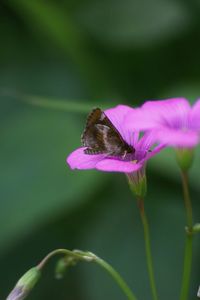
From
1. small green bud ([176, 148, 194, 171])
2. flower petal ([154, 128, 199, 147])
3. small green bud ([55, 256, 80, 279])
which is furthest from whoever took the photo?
small green bud ([55, 256, 80, 279])

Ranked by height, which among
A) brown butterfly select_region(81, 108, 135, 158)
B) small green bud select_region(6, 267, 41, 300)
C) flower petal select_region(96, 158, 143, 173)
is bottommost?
small green bud select_region(6, 267, 41, 300)

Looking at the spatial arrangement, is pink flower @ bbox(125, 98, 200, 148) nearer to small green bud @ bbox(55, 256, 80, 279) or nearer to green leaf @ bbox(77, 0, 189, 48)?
small green bud @ bbox(55, 256, 80, 279)

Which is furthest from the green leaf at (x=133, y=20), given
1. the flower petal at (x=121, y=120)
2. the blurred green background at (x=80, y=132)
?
the flower petal at (x=121, y=120)

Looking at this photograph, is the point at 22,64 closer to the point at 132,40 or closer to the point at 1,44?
Result: the point at 1,44

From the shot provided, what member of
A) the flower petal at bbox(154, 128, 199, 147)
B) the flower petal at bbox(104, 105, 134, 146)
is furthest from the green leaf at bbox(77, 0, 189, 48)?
the flower petal at bbox(154, 128, 199, 147)

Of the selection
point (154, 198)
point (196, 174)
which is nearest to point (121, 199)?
point (154, 198)
